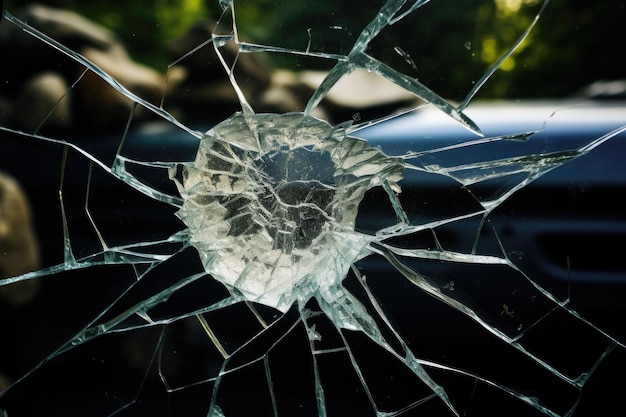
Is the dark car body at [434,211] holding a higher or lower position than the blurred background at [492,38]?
lower

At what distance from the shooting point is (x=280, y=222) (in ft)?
3.06

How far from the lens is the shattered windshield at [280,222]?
87cm

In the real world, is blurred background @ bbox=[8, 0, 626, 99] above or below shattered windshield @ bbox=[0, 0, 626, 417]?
above

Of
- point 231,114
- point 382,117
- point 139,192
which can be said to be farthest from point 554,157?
point 139,192

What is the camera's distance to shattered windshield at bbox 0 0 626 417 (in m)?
0.87

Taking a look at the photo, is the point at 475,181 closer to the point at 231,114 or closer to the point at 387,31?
the point at 387,31

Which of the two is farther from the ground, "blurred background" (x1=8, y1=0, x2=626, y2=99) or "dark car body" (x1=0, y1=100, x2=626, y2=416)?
"blurred background" (x1=8, y1=0, x2=626, y2=99)

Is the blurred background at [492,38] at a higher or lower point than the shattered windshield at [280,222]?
higher

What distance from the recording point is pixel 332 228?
92cm

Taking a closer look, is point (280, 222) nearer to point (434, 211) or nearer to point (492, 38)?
point (434, 211)

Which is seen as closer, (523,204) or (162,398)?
(523,204)

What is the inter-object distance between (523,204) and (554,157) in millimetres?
78

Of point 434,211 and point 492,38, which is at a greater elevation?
point 492,38

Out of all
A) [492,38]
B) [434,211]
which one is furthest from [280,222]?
[492,38]
